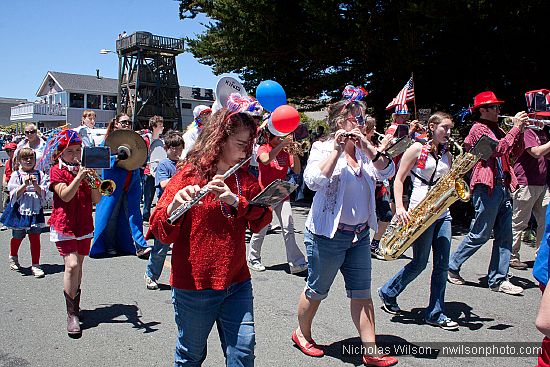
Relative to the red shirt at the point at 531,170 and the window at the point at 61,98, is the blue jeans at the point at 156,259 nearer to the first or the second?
the red shirt at the point at 531,170

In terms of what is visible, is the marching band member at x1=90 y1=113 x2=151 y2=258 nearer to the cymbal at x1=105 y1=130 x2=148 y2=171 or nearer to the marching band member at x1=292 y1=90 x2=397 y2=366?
the cymbal at x1=105 y1=130 x2=148 y2=171

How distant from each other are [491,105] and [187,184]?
4007mm

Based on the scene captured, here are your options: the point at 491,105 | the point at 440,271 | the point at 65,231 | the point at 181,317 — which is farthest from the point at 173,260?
the point at 491,105

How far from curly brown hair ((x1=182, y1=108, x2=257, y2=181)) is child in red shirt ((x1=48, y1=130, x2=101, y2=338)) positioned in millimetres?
1887

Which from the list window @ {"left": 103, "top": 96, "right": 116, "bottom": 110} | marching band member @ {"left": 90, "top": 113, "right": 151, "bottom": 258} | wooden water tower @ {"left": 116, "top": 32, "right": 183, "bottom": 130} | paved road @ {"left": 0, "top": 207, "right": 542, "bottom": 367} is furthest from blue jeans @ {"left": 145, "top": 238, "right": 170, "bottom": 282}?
window @ {"left": 103, "top": 96, "right": 116, "bottom": 110}

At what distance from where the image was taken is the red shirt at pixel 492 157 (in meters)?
4.94

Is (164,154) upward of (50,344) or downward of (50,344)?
upward

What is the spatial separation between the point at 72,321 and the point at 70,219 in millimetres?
891

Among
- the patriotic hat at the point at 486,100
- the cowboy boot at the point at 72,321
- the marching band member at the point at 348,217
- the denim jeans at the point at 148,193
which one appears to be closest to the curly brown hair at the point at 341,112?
the marching band member at the point at 348,217

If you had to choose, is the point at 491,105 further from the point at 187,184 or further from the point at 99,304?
the point at 99,304

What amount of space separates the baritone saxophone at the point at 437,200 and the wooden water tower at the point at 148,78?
41.3m

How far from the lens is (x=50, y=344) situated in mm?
3930

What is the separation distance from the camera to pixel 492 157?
514 cm

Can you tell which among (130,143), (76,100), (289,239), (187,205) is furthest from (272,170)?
(76,100)
